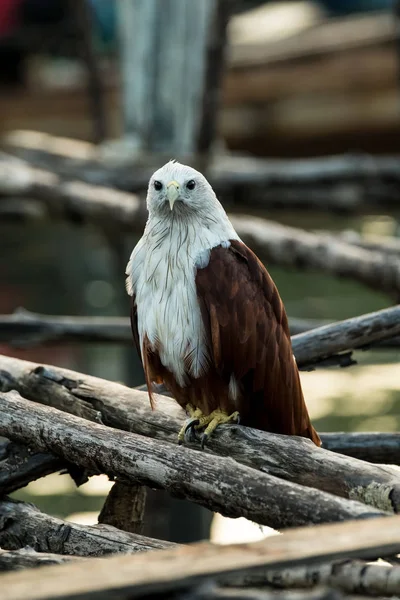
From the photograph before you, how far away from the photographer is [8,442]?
320cm

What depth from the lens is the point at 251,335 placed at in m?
2.94

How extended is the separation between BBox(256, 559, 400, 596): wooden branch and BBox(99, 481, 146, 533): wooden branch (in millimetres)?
1160

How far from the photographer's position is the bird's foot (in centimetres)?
296

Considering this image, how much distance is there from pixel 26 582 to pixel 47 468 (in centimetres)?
142

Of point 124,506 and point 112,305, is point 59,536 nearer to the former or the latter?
point 124,506

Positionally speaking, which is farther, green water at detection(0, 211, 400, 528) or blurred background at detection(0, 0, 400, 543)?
blurred background at detection(0, 0, 400, 543)

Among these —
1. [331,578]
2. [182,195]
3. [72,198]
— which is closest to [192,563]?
[331,578]

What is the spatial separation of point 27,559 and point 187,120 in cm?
527

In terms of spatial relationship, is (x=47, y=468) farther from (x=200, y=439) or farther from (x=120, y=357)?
(x=120, y=357)

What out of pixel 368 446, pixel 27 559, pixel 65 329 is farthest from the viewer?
pixel 65 329

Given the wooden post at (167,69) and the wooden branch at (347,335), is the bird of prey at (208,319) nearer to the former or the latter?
the wooden branch at (347,335)

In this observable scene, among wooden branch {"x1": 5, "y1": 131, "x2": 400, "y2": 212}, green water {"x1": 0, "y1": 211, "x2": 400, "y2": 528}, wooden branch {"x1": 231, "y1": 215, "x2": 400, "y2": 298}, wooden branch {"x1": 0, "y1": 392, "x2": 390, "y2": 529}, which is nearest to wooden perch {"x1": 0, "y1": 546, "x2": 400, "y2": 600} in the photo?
wooden branch {"x1": 0, "y1": 392, "x2": 390, "y2": 529}

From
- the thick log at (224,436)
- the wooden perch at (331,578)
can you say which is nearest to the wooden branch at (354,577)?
the wooden perch at (331,578)

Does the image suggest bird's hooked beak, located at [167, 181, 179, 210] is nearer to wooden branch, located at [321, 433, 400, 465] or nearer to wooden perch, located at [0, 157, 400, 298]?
wooden branch, located at [321, 433, 400, 465]
